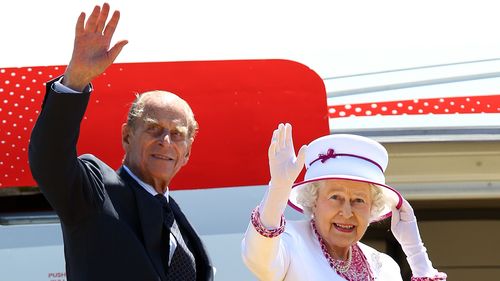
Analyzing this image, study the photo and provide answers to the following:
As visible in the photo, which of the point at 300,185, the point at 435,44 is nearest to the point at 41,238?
the point at 300,185

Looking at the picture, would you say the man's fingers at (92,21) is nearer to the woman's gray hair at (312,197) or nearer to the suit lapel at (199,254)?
the suit lapel at (199,254)

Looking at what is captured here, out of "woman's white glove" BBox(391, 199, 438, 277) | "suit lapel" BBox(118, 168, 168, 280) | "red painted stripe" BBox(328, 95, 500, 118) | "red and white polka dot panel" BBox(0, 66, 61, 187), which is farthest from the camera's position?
"red painted stripe" BBox(328, 95, 500, 118)

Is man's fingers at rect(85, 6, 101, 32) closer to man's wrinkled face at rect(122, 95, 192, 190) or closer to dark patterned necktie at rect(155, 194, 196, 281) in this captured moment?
man's wrinkled face at rect(122, 95, 192, 190)

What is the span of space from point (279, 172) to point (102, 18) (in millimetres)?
568

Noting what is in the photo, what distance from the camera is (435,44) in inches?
155

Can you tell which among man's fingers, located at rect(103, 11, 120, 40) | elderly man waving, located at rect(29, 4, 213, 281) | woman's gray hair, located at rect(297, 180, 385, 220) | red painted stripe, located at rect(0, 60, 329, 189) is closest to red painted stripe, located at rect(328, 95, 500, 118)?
red painted stripe, located at rect(0, 60, 329, 189)

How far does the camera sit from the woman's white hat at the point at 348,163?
2785 millimetres

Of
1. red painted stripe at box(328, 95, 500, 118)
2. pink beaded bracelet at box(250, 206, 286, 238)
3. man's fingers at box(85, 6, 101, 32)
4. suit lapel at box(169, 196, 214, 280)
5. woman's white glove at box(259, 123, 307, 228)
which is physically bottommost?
suit lapel at box(169, 196, 214, 280)

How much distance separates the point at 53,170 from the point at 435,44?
2.09 metres

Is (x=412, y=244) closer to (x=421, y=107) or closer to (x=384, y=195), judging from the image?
(x=384, y=195)

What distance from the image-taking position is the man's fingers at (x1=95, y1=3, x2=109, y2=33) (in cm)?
223

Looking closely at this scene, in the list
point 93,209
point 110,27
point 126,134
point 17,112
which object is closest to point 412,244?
point 126,134

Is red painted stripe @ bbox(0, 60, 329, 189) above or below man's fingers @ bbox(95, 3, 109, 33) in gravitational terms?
below

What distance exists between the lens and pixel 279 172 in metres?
2.48
